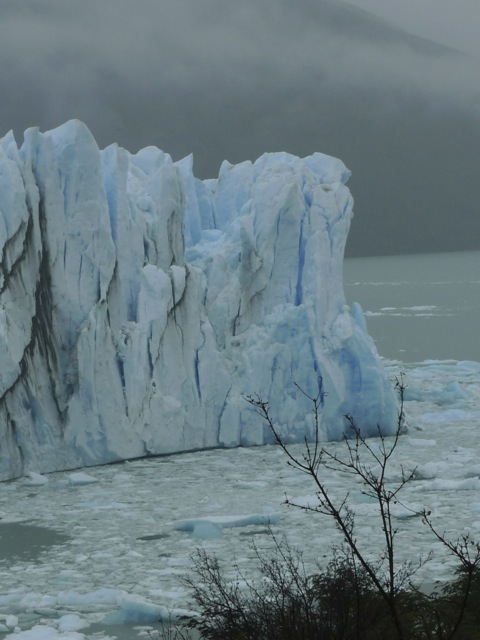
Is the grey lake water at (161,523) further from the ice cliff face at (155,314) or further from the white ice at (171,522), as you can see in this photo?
the ice cliff face at (155,314)

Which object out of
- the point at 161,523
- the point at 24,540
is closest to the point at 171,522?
the point at 161,523

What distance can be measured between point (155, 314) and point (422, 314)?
23868 millimetres

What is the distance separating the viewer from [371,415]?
13680 millimetres

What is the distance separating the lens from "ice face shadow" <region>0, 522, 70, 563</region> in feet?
28.8

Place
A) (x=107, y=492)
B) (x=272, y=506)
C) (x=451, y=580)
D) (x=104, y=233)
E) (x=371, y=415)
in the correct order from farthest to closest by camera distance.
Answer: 1. (x=371, y=415)
2. (x=104, y=233)
3. (x=107, y=492)
4. (x=272, y=506)
5. (x=451, y=580)

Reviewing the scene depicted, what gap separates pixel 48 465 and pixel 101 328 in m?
1.80

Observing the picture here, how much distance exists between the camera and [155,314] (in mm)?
12828

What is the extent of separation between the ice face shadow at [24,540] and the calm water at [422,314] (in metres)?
15.0

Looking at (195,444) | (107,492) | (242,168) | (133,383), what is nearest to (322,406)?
(195,444)

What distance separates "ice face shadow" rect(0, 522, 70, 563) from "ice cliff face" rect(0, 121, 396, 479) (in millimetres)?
1980

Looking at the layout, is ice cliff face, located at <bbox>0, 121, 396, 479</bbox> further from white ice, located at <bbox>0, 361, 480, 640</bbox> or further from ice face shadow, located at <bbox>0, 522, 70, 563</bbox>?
ice face shadow, located at <bbox>0, 522, 70, 563</bbox>

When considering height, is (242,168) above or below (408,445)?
above

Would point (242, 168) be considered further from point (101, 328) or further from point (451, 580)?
point (451, 580)

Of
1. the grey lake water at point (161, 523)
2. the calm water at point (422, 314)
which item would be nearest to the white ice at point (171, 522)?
the grey lake water at point (161, 523)
